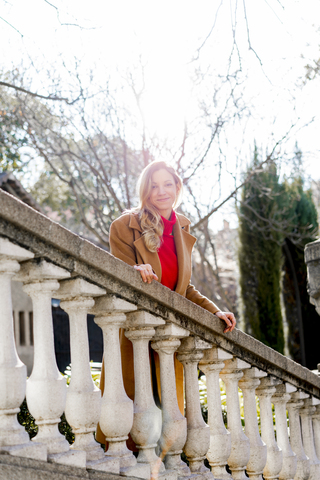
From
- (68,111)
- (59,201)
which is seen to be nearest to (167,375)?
(68,111)

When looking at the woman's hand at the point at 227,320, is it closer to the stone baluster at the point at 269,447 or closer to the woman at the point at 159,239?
the woman at the point at 159,239

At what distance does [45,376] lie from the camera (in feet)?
6.46

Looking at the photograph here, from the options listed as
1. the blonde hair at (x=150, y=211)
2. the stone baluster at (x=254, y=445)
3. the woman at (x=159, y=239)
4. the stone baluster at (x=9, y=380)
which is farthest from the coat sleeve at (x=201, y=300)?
the stone baluster at (x=9, y=380)

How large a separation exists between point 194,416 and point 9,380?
4.29ft

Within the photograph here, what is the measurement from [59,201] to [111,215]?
48.2ft

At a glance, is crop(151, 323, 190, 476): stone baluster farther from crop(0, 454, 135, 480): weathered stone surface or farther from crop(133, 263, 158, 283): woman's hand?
crop(0, 454, 135, 480): weathered stone surface

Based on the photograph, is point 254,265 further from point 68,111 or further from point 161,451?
point 161,451

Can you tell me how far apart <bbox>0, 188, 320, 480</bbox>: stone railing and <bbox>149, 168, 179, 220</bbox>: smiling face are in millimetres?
778

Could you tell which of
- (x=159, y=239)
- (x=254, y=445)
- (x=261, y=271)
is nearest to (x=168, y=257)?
(x=159, y=239)

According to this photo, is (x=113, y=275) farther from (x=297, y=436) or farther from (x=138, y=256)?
(x=297, y=436)

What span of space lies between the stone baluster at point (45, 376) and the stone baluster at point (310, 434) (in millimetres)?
2379

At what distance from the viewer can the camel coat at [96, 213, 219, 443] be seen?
9.13 ft

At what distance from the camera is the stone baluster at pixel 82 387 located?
2.10 metres

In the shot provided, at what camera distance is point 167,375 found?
105 inches
